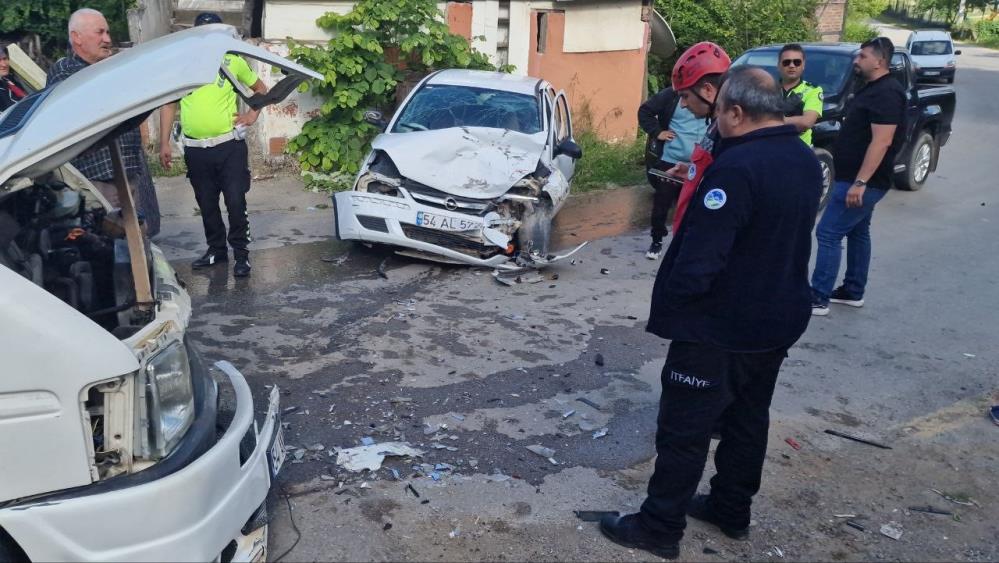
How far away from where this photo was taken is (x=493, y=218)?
23.0 feet

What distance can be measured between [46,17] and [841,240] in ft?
35.9

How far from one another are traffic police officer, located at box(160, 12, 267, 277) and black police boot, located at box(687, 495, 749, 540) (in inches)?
169

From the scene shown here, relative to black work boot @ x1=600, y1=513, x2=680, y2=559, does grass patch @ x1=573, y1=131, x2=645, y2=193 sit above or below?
below

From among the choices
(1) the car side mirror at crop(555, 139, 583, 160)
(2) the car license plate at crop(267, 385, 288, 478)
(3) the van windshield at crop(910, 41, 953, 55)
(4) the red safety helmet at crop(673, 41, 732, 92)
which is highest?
(4) the red safety helmet at crop(673, 41, 732, 92)

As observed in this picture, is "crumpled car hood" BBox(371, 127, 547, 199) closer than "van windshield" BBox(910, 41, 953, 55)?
Yes

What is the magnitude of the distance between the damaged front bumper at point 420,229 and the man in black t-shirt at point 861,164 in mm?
2533

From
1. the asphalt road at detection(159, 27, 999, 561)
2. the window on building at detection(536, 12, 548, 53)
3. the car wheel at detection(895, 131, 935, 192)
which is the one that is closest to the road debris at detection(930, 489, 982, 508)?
the asphalt road at detection(159, 27, 999, 561)

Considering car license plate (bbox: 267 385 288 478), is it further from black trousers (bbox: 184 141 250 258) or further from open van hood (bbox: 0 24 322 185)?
black trousers (bbox: 184 141 250 258)

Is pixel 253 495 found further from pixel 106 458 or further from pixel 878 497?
pixel 878 497

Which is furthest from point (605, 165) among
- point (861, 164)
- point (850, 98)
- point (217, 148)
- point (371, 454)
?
point (371, 454)

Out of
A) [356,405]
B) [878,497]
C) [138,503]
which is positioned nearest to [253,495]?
[138,503]

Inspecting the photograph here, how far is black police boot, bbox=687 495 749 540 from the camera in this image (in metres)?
3.70

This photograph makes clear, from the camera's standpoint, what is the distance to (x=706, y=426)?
3320mm

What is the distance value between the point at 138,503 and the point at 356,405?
2.21 meters
